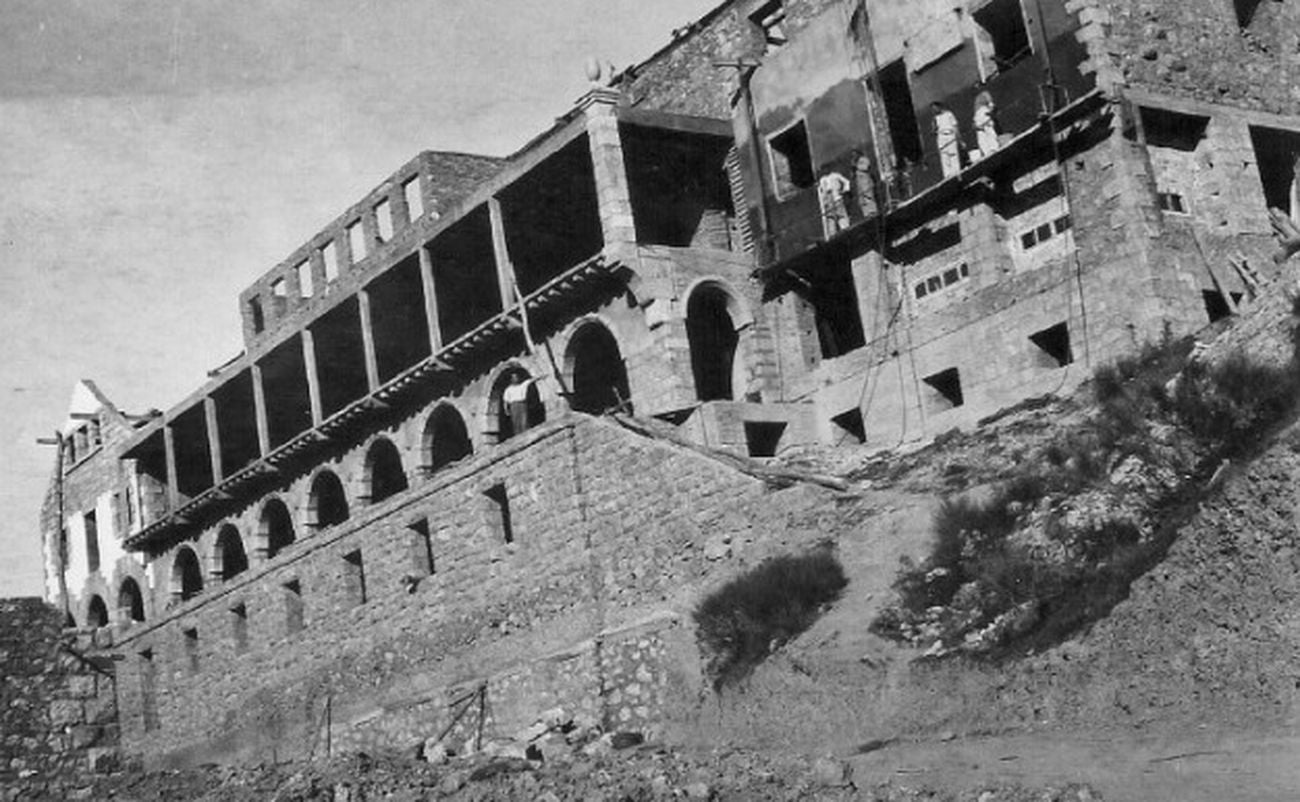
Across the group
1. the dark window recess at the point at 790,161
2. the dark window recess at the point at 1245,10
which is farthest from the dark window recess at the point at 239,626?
the dark window recess at the point at 1245,10

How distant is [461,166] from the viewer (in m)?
34.3

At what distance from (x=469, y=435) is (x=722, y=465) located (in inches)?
410

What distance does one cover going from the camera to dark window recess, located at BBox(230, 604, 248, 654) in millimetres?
35531

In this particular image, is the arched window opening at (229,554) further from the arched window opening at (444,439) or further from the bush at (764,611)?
the bush at (764,611)

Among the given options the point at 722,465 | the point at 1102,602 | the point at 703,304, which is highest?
the point at 703,304

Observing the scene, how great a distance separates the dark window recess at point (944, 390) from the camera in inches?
997

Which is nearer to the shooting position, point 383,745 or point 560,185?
point 383,745

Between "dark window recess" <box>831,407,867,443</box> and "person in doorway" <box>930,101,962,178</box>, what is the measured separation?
385 centimetres

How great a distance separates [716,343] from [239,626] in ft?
41.3

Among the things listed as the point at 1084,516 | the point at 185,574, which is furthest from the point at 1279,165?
the point at 185,574

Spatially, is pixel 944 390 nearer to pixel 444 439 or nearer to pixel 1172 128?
pixel 1172 128

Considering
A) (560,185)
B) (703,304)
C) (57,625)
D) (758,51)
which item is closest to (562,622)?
(703,304)

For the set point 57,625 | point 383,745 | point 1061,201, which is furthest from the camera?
point 57,625

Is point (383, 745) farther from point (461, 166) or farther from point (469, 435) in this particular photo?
point (461, 166)
